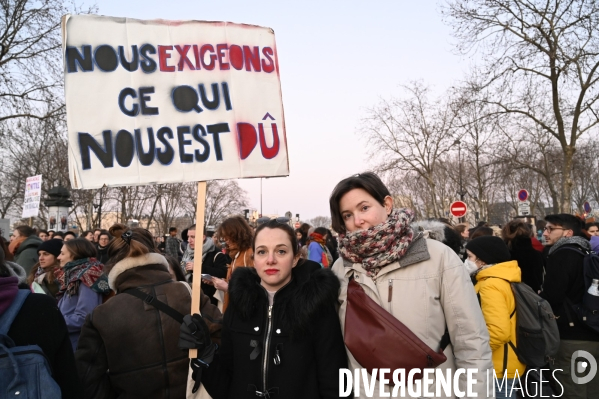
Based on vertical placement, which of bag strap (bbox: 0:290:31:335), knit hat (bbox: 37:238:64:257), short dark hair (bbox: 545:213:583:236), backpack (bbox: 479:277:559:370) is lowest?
backpack (bbox: 479:277:559:370)

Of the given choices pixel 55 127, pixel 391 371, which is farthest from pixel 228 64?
pixel 55 127

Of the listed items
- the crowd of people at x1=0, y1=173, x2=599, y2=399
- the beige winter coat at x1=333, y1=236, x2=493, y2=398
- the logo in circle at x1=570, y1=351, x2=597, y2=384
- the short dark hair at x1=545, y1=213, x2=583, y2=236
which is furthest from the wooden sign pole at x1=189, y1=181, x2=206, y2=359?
the short dark hair at x1=545, y1=213, x2=583, y2=236

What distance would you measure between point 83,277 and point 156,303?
4.91 feet

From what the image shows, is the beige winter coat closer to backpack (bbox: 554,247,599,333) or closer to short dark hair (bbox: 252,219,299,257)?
short dark hair (bbox: 252,219,299,257)

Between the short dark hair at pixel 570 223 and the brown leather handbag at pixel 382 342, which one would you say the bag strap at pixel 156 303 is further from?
the short dark hair at pixel 570 223

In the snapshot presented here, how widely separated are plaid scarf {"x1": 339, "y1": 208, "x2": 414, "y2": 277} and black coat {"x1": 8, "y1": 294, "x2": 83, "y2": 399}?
1443mm

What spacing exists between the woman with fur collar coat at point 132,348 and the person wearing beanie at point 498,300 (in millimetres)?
2402

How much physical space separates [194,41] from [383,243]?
179 cm

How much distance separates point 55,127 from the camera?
2080cm

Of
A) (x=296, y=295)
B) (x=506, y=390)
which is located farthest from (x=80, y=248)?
(x=506, y=390)

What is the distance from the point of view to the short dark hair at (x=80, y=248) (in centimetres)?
478

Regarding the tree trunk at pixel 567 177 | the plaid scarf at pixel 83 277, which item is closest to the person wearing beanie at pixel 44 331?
the plaid scarf at pixel 83 277

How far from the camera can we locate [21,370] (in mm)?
2055

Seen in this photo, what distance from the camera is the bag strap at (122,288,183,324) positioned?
329 cm
